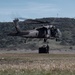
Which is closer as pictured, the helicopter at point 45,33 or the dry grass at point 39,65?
the dry grass at point 39,65

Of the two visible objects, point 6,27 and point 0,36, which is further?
Answer: point 6,27

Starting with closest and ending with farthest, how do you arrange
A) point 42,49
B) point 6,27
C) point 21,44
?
point 42,49 → point 21,44 → point 6,27

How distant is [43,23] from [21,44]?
4778 centimetres

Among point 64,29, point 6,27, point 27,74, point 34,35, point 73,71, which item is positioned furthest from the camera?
point 6,27

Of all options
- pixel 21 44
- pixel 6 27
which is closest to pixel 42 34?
pixel 21 44

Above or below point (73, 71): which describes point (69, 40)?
below

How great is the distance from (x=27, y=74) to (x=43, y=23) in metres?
53.2

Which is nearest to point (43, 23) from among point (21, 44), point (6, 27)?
point (21, 44)

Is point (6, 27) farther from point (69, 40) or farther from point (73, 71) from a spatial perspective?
point (73, 71)

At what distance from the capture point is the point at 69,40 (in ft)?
428

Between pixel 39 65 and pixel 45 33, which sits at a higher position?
pixel 39 65

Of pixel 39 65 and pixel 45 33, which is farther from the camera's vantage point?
pixel 45 33

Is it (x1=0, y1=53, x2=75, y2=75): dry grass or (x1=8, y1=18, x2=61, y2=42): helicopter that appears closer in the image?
(x1=0, y1=53, x2=75, y2=75): dry grass

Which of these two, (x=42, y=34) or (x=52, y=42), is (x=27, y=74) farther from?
(x=52, y=42)
